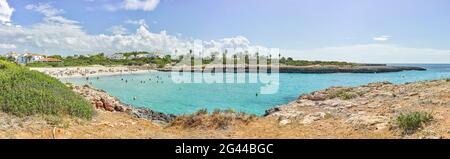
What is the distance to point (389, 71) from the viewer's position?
393ft

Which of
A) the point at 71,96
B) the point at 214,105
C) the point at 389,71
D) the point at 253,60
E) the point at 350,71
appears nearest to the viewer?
A: the point at 71,96

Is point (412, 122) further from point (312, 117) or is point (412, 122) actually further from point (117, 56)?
point (117, 56)

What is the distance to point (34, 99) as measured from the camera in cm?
1154

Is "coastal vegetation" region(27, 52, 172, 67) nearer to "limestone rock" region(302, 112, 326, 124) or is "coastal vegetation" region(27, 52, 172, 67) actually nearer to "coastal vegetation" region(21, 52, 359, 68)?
"coastal vegetation" region(21, 52, 359, 68)

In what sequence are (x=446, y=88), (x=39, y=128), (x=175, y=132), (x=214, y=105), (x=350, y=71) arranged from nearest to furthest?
(x=39, y=128)
(x=175, y=132)
(x=446, y=88)
(x=214, y=105)
(x=350, y=71)

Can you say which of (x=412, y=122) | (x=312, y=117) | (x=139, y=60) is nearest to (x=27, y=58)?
(x=139, y=60)

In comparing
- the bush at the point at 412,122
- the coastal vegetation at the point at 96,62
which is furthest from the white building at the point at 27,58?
the bush at the point at 412,122

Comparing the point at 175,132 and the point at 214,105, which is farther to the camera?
the point at 214,105

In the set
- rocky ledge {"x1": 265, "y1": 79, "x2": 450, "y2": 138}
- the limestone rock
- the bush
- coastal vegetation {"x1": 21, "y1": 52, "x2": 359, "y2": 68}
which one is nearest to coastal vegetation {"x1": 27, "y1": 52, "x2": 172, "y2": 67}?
coastal vegetation {"x1": 21, "y1": 52, "x2": 359, "y2": 68}

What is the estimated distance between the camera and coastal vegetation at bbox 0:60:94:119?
11.0 m

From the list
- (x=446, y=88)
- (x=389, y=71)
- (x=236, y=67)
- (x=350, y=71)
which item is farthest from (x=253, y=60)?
(x=446, y=88)

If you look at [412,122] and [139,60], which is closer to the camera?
[412,122]
